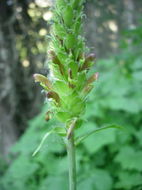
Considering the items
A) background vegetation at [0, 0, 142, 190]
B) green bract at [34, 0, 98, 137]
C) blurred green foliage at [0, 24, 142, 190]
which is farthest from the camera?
background vegetation at [0, 0, 142, 190]

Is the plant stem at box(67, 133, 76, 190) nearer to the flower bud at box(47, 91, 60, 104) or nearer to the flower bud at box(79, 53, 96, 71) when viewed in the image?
the flower bud at box(47, 91, 60, 104)

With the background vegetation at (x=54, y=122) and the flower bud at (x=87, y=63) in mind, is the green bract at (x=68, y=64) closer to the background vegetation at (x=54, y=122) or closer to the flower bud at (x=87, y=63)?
the flower bud at (x=87, y=63)

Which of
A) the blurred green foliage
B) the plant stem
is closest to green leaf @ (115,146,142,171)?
the blurred green foliage

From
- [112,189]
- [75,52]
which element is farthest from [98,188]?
[75,52]

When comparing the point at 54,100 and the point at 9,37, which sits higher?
the point at 9,37

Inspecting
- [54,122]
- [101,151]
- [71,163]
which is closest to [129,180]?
[101,151]

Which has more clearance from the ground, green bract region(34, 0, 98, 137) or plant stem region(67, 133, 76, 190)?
green bract region(34, 0, 98, 137)

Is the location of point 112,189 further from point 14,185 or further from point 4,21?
point 4,21

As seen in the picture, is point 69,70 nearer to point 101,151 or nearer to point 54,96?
point 54,96
